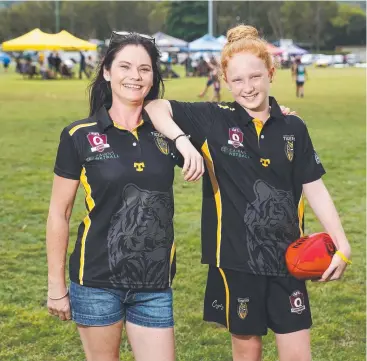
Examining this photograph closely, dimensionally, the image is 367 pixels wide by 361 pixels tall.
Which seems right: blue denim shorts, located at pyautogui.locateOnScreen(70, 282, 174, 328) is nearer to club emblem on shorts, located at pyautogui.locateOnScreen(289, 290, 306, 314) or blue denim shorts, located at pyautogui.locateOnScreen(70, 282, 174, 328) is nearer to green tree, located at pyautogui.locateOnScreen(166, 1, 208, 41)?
club emblem on shorts, located at pyautogui.locateOnScreen(289, 290, 306, 314)

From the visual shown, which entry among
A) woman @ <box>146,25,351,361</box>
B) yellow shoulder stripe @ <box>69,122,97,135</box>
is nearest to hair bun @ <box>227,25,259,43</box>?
woman @ <box>146,25,351,361</box>

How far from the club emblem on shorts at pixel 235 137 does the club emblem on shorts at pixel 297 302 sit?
→ 2.52 feet

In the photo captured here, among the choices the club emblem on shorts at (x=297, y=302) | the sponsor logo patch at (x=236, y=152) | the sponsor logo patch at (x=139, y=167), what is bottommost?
the club emblem on shorts at (x=297, y=302)

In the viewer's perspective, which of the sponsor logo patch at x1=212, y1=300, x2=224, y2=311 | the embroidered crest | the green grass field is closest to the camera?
the embroidered crest

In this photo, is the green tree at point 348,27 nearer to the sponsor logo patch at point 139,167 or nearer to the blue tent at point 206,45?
the blue tent at point 206,45

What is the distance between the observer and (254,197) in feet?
11.6

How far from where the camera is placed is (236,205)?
11.7 ft

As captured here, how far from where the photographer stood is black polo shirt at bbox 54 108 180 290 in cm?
323

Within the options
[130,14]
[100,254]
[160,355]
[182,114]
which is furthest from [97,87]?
[130,14]

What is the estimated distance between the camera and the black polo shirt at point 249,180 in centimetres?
355

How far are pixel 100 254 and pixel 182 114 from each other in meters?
0.81

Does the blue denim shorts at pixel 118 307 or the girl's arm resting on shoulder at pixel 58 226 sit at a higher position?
the girl's arm resting on shoulder at pixel 58 226

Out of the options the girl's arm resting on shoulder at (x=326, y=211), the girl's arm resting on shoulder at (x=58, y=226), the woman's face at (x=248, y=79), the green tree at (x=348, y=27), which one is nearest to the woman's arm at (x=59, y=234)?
the girl's arm resting on shoulder at (x=58, y=226)

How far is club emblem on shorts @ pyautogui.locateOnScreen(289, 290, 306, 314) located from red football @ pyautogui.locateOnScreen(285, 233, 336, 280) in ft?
0.37
